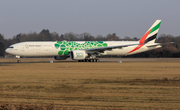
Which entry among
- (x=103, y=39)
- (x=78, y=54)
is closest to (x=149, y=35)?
(x=78, y=54)

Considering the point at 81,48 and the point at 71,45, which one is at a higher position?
the point at 71,45

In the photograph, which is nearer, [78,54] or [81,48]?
[78,54]

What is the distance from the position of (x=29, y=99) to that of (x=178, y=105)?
543cm

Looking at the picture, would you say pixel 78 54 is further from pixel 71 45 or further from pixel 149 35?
pixel 149 35

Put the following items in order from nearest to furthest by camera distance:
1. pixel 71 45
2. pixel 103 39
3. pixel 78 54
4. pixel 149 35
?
pixel 78 54 → pixel 71 45 → pixel 149 35 → pixel 103 39

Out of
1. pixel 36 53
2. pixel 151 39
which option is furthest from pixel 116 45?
pixel 36 53

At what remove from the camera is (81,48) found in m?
39.1

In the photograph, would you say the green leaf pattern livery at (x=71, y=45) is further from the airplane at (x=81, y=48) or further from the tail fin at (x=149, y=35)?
the tail fin at (x=149, y=35)

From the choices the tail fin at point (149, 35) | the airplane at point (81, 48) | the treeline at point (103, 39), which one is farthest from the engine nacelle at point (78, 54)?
the treeline at point (103, 39)

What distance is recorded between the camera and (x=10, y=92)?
10.6 m

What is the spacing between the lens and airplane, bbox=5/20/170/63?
36594 millimetres

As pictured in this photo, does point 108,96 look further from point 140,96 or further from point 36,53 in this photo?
point 36,53

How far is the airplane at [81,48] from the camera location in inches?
1441

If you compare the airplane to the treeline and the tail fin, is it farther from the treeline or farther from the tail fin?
the treeline
